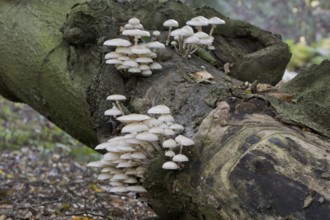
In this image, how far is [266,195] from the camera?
2586 millimetres

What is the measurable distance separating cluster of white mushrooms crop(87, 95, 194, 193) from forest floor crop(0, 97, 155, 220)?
1.63 m

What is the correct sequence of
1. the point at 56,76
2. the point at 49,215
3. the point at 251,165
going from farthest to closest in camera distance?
the point at 49,215, the point at 56,76, the point at 251,165

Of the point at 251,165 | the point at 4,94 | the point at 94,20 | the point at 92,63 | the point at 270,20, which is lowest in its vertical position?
the point at 4,94

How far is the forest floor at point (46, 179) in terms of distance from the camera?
546cm

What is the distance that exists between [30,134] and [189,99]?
8.38m

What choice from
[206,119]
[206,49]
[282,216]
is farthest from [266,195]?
[206,49]

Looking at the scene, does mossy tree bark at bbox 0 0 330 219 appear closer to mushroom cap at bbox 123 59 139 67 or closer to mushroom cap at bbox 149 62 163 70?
mushroom cap at bbox 149 62 163 70

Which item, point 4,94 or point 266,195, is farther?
point 4,94

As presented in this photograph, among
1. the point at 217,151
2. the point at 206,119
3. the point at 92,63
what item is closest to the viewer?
the point at 217,151

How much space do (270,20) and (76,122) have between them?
15850mm

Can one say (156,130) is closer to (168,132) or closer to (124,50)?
(168,132)

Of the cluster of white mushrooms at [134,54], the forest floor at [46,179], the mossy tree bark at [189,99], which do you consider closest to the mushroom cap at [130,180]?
the mossy tree bark at [189,99]

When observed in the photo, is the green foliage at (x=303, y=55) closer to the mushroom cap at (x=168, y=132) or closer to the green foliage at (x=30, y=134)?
the green foliage at (x=30, y=134)

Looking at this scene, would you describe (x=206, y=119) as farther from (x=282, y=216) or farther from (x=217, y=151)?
(x=282, y=216)
